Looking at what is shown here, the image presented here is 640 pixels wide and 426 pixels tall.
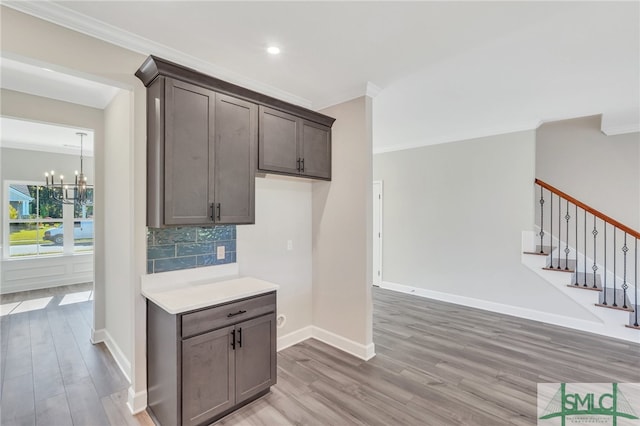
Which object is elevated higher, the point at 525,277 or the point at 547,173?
the point at 547,173

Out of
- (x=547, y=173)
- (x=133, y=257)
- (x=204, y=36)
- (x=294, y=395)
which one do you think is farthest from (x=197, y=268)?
(x=547, y=173)

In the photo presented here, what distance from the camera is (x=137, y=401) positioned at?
2.24 meters

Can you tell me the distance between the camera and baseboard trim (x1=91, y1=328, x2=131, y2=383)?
2696 mm

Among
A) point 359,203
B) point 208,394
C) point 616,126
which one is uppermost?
point 616,126

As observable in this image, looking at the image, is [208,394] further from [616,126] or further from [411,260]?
[616,126]

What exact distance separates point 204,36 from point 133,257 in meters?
1.71

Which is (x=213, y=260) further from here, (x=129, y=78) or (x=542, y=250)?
(x=542, y=250)

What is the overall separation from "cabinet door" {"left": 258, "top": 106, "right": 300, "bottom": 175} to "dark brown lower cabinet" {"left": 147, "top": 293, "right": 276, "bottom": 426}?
47.5 inches

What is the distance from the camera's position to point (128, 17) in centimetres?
191

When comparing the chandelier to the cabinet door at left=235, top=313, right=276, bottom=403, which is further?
the chandelier

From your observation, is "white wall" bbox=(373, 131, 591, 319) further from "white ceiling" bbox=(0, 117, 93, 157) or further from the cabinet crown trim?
"white ceiling" bbox=(0, 117, 93, 157)

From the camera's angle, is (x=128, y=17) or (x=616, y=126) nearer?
(x=128, y=17)

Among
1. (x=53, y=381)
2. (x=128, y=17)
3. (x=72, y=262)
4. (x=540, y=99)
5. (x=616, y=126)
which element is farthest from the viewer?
(x=72, y=262)

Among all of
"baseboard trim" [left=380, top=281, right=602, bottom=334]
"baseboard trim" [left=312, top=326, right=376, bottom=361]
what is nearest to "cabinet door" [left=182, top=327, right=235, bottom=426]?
"baseboard trim" [left=312, top=326, right=376, bottom=361]
